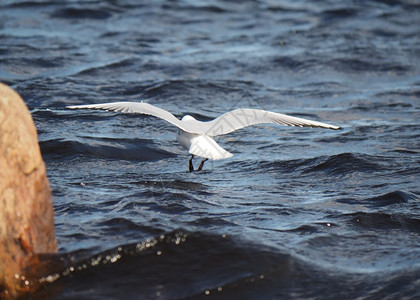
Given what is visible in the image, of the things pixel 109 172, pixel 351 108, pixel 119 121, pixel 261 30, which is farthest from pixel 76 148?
pixel 261 30

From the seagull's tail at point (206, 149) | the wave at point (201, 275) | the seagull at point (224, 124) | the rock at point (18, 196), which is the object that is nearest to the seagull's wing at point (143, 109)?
the seagull at point (224, 124)

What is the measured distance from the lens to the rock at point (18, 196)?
3811 millimetres

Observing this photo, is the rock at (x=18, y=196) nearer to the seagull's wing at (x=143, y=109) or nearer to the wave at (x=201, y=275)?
the wave at (x=201, y=275)

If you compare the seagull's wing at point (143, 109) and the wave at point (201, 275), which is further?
the seagull's wing at point (143, 109)

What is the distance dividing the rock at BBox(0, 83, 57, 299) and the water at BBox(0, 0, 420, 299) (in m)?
0.27

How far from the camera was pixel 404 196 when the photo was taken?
6.30 m

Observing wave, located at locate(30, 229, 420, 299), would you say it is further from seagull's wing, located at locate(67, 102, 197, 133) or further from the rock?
seagull's wing, located at locate(67, 102, 197, 133)

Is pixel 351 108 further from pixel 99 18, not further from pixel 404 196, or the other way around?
pixel 99 18

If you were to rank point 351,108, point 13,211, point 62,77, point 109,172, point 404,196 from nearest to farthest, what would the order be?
point 13,211, point 404,196, point 109,172, point 351,108, point 62,77

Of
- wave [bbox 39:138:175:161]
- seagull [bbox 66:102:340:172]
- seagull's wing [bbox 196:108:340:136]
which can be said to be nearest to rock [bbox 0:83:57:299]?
seagull [bbox 66:102:340:172]

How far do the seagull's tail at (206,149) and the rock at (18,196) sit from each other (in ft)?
8.01

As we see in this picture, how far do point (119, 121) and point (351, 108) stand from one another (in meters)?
3.35

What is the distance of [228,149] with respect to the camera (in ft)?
26.9

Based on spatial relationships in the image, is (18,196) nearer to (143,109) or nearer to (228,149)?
(143,109)
